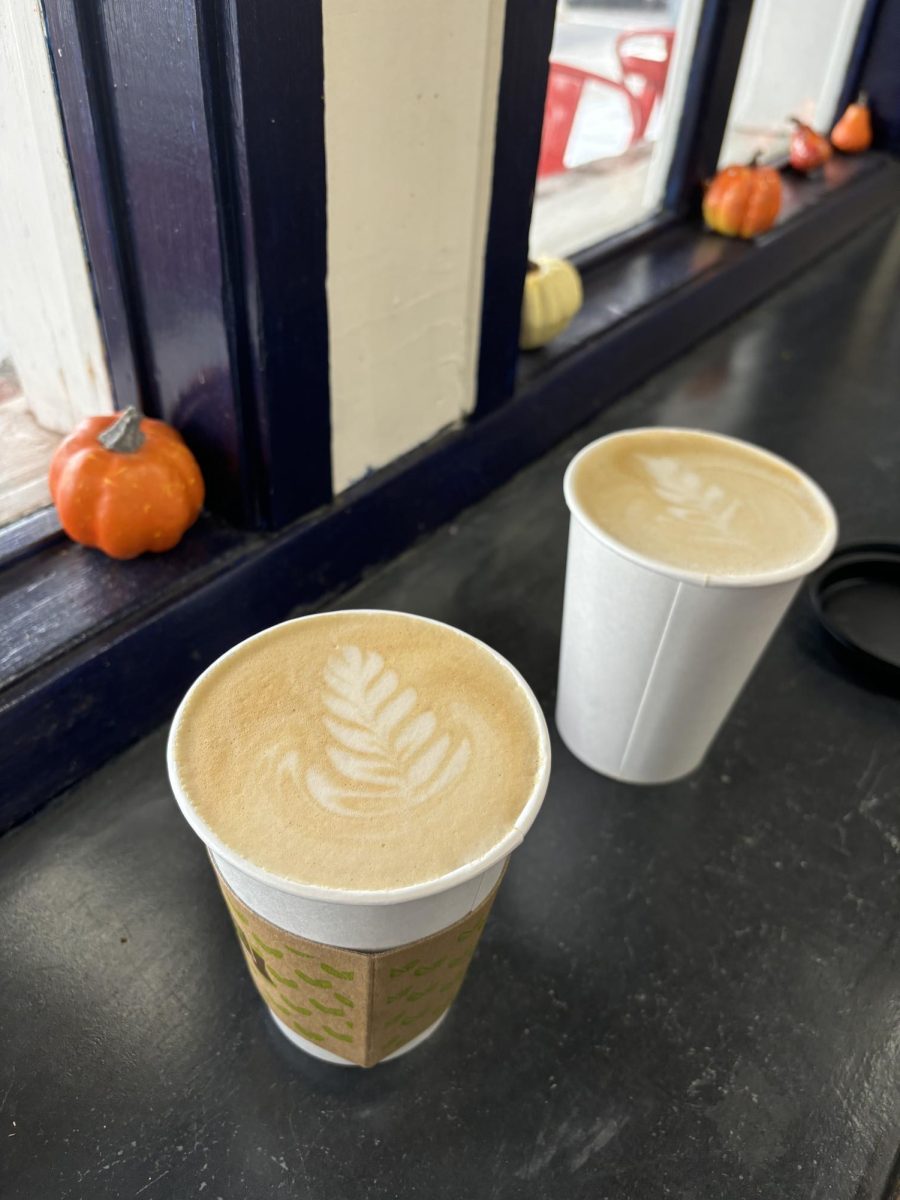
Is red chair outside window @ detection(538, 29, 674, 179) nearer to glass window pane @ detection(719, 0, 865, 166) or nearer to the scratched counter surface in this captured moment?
glass window pane @ detection(719, 0, 865, 166)

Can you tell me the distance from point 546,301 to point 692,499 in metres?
0.70

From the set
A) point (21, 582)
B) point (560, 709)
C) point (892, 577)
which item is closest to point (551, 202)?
point (892, 577)

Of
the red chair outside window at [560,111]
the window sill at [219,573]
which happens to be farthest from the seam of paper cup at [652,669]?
the red chair outside window at [560,111]

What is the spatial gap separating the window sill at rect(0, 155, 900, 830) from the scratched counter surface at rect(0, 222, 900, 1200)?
0.09 m

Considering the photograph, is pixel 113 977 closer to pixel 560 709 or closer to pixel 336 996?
pixel 336 996

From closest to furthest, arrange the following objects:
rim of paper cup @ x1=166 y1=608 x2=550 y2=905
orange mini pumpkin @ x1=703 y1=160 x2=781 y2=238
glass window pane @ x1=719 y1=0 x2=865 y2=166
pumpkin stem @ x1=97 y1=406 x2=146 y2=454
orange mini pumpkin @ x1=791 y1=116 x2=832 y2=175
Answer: rim of paper cup @ x1=166 y1=608 x2=550 y2=905, pumpkin stem @ x1=97 y1=406 x2=146 y2=454, orange mini pumpkin @ x1=703 y1=160 x2=781 y2=238, glass window pane @ x1=719 y1=0 x2=865 y2=166, orange mini pumpkin @ x1=791 y1=116 x2=832 y2=175

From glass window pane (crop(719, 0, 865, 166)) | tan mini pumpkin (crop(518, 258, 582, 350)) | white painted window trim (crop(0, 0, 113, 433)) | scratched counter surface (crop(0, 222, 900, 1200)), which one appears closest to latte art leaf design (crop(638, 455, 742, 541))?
scratched counter surface (crop(0, 222, 900, 1200))

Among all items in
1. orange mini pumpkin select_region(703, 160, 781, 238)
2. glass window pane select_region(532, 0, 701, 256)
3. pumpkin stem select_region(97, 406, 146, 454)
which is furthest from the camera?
orange mini pumpkin select_region(703, 160, 781, 238)

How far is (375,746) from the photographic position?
0.71 m

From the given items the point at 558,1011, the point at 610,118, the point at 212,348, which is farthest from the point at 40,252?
the point at 610,118

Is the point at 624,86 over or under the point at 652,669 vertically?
over

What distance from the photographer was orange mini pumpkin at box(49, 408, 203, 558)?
104 cm

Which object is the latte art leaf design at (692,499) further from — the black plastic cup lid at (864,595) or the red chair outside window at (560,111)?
the red chair outside window at (560,111)

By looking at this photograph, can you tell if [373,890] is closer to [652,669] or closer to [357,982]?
[357,982]
